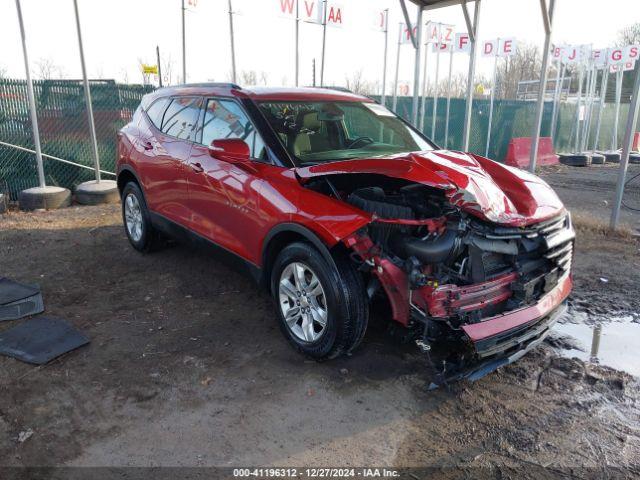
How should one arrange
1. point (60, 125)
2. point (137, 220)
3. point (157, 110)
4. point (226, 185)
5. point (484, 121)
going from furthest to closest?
1. point (484, 121)
2. point (60, 125)
3. point (137, 220)
4. point (157, 110)
5. point (226, 185)

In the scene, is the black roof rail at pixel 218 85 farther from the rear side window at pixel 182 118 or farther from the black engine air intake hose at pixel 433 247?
the black engine air intake hose at pixel 433 247

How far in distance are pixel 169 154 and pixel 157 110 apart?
2.89ft

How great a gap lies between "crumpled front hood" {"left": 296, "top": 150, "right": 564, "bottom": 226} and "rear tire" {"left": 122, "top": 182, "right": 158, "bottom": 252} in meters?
2.87

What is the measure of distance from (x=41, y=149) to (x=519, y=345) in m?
9.12

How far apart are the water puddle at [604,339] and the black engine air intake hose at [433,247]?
1.53 m

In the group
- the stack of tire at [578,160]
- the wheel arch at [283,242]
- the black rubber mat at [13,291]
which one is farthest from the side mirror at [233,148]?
the stack of tire at [578,160]

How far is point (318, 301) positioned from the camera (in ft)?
11.4

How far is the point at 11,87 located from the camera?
8562 mm

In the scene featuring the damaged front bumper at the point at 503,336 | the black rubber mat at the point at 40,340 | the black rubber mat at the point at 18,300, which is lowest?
the black rubber mat at the point at 40,340

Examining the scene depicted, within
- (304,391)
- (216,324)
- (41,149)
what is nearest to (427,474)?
(304,391)

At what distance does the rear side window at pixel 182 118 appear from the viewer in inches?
190

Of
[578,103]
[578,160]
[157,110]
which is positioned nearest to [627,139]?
[157,110]

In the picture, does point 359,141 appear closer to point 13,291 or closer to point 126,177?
point 126,177

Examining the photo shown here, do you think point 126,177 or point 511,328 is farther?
point 126,177
